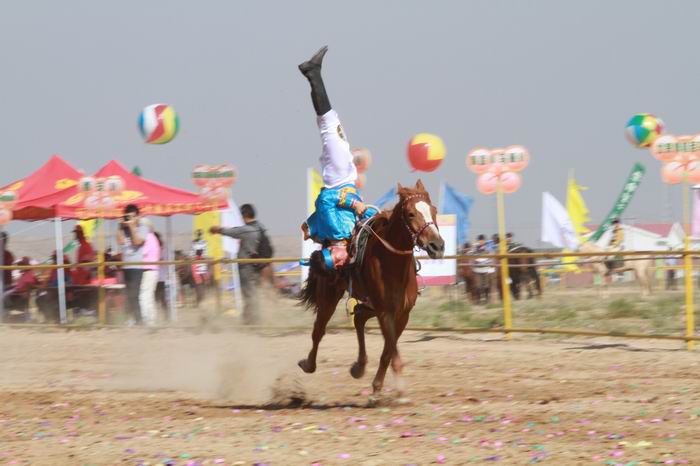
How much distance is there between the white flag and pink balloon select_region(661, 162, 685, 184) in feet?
41.9

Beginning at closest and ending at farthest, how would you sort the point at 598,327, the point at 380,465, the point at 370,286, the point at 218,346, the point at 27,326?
1. the point at 380,465
2. the point at 370,286
3. the point at 218,346
4. the point at 598,327
5. the point at 27,326

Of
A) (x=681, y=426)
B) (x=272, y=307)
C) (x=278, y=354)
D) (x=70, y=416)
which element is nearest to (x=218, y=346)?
(x=278, y=354)

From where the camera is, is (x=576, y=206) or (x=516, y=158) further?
(x=576, y=206)

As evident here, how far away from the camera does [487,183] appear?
1686cm

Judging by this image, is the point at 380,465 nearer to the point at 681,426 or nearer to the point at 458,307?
the point at 681,426

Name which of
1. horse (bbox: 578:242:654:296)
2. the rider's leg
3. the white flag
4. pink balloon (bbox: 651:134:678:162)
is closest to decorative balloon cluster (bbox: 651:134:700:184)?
pink balloon (bbox: 651:134:678:162)

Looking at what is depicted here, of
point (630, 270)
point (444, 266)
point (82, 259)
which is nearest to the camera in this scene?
point (630, 270)

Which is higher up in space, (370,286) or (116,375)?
(370,286)

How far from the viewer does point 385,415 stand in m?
8.38

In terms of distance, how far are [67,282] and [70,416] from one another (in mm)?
10545

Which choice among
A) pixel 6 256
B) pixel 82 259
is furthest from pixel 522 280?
pixel 6 256

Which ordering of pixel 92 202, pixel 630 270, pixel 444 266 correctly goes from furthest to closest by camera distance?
1. pixel 92 202
2. pixel 444 266
3. pixel 630 270

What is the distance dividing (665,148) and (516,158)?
2.22 meters

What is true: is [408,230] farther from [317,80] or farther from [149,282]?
[149,282]
